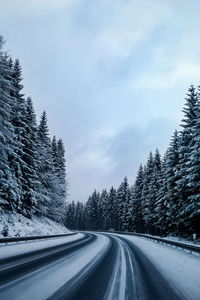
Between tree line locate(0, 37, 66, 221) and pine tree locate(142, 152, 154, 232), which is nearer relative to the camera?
tree line locate(0, 37, 66, 221)

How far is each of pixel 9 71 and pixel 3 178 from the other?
873cm

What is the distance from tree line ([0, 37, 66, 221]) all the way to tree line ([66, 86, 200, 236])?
51.3 feet

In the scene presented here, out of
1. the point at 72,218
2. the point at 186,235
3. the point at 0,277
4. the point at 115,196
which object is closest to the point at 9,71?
the point at 0,277

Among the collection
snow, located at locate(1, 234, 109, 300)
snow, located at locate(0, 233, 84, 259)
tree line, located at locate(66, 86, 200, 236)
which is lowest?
snow, located at locate(0, 233, 84, 259)

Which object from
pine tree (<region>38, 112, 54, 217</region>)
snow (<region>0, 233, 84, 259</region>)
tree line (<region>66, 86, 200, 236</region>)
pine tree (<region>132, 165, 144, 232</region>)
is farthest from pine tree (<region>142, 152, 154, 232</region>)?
snow (<region>0, 233, 84, 259</region>)

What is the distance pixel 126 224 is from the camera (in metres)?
65.2

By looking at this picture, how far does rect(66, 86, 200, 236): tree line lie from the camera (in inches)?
899

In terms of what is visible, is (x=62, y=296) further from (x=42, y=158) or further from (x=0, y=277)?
(x=42, y=158)

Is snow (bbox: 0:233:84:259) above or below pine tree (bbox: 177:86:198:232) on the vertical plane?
below

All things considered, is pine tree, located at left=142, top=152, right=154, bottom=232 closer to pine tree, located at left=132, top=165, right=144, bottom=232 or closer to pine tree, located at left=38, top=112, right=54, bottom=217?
pine tree, located at left=132, top=165, right=144, bottom=232

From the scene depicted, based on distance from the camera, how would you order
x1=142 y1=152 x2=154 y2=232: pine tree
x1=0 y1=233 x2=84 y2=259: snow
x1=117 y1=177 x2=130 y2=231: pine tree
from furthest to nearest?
x1=117 y1=177 x2=130 y2=231: pine tree → x1=142 y1=152 x2=154 y2=232: pine tree → x1=0 y1=233 x2=84 y2=259: snow

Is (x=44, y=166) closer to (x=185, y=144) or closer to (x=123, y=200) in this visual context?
(x=185, y=144)

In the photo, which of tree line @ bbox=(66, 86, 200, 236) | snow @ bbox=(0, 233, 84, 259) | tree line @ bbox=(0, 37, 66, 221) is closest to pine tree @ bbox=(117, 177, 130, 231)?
tree line @ bbox=(66, 86, 200, 236)

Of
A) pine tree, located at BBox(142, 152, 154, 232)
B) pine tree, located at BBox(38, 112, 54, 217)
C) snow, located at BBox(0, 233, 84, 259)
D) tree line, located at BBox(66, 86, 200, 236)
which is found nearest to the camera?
snow, located at BBox(0, 233, 84, 259)
